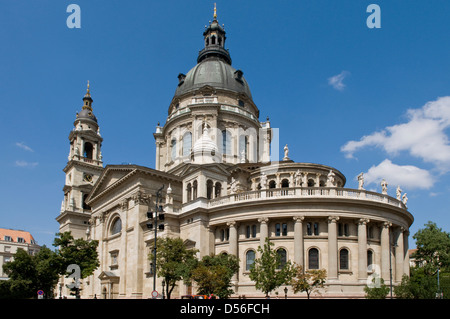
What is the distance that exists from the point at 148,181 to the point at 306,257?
2270cm

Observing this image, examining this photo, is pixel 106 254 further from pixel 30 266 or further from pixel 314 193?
pixel 314 193

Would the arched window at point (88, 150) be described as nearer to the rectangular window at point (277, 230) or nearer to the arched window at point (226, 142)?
the arched window at point (226, 142)

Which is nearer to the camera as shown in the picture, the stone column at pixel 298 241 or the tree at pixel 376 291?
the tree at pixel 376 291

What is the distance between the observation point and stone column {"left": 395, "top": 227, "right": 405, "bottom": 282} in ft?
159

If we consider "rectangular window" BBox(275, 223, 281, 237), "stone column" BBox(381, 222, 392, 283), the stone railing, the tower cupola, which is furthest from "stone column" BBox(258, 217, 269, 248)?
the tower cupola

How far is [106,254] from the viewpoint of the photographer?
64.4m

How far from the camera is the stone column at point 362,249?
44344 millimetres

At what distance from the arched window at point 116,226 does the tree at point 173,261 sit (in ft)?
58.4

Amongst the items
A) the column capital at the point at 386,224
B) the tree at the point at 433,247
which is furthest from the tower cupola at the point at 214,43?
the column capital at the point at 386,224

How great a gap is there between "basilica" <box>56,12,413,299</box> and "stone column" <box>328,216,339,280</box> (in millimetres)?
95

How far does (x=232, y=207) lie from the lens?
48812 millimetres

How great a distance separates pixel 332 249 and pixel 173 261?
611 inches

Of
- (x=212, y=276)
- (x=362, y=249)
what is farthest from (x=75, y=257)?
(x=362, y=249)

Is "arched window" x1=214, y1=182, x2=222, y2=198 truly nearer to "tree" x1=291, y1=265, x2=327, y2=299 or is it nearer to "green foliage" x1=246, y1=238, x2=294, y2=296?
"green foliage" x1=246, y1=238, x2=294, y2=296
